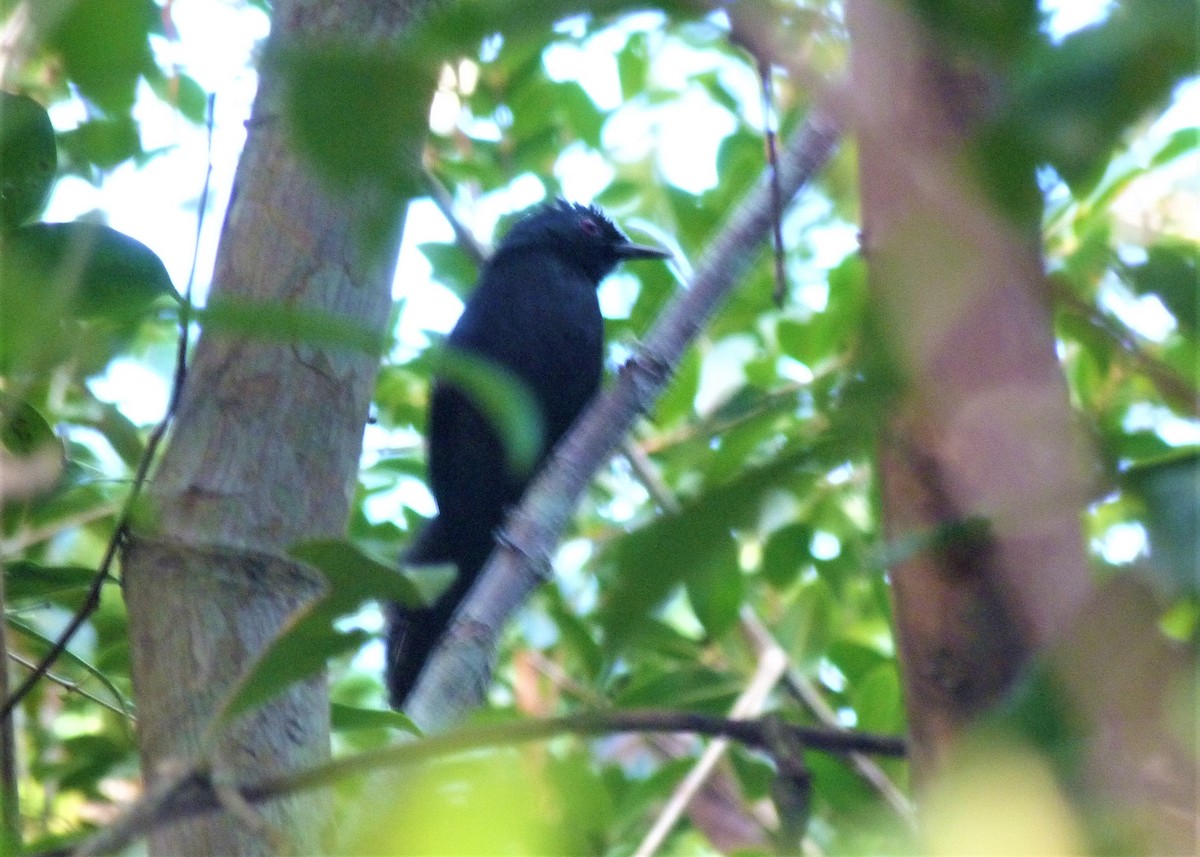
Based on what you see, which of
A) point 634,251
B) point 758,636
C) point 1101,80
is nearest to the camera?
point 1101,80

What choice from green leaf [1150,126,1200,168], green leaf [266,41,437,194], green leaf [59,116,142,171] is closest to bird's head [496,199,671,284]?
green leaf [1150,126,1200,168]

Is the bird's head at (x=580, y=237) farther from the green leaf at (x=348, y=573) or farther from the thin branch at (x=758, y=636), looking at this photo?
the green leaf at (x=348, y=573)

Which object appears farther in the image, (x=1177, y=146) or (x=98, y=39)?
(x=1177, y=146)

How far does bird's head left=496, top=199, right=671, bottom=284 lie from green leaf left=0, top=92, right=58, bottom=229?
9.53 feet

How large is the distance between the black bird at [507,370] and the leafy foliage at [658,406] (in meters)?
0.12

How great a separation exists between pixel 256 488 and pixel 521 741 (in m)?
0.70

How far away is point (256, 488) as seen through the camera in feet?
4.15

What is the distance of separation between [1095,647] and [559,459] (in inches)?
56.6

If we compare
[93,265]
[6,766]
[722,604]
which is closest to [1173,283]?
[93,265]

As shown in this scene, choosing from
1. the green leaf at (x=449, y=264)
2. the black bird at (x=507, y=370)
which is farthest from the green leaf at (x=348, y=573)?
the green leaf at (x=449, y=264)

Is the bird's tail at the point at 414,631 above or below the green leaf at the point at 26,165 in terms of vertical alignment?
above

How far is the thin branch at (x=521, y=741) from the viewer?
60cm

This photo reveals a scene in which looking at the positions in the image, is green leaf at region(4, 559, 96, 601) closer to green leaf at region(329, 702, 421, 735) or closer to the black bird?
green leaf at region(329, 702, 421, 735)

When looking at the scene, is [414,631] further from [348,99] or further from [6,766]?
[348,99]
